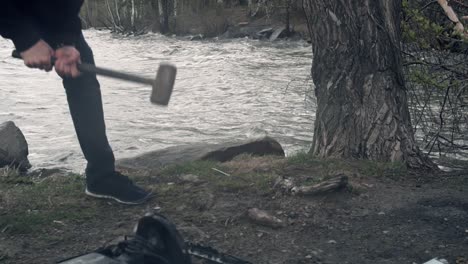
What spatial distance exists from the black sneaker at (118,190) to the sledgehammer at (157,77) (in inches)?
24.9

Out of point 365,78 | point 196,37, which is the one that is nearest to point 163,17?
point 196,37

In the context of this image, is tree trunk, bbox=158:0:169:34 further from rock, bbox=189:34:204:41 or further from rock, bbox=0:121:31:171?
rock, bbox=0:121:31:171

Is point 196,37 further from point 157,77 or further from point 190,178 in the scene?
point 157,77

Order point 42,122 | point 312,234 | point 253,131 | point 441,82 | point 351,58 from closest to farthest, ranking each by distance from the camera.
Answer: point 312,234 < point 351,58 < point 441,82 < point 253,131 < point 42,122

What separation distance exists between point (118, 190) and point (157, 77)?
83cm

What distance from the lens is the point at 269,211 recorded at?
4531 millimetres

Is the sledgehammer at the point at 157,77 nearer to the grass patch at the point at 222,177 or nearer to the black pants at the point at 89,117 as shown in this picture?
the black pants at the point at 89,117

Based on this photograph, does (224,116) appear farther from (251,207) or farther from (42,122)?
(251,207)

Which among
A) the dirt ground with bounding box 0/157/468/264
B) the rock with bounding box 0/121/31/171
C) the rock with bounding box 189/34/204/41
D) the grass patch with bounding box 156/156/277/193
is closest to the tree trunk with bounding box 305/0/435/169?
the dirt ground with bounding box 0/157/468/264

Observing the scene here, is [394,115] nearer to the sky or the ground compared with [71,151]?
nearer to the sky

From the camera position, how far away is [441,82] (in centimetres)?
698

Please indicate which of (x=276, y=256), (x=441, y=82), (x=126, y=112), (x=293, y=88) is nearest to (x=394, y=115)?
(x=441, y=82)

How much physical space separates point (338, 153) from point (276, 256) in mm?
2224

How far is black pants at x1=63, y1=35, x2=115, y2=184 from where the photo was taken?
14.6ft
